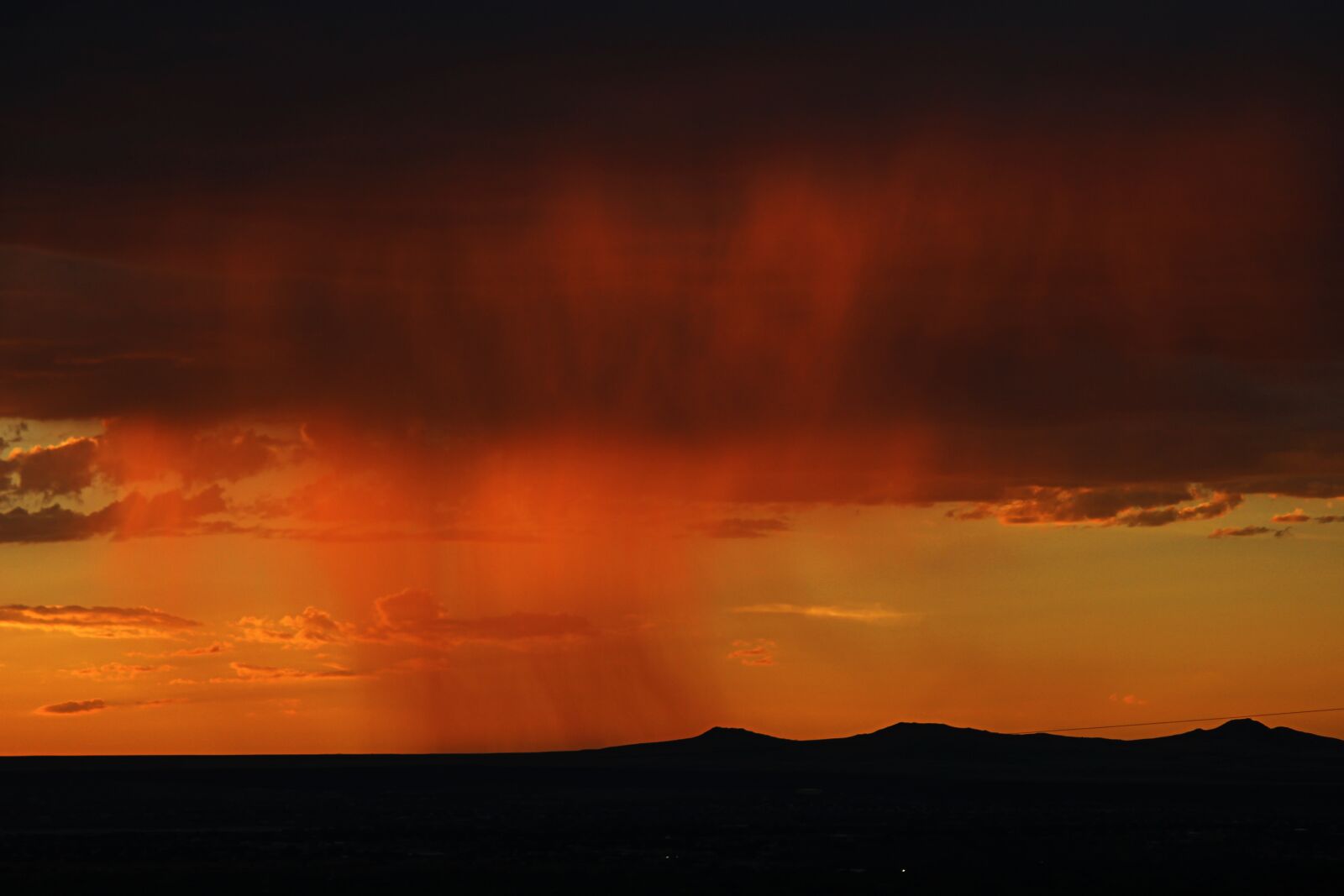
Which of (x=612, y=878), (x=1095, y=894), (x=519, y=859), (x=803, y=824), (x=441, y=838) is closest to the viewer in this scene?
(x=1095, y=894)

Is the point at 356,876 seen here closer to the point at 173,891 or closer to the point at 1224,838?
the point at 173,891

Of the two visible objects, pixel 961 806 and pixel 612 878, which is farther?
pixel 961 806

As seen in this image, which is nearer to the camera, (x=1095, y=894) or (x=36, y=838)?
(x=1095, y=894)

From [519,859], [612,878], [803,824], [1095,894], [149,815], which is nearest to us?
[1095,894]

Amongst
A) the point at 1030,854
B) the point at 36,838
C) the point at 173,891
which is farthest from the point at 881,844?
the point at 36,838

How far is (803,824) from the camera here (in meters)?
150

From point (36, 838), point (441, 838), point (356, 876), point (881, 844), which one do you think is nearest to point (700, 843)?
point (881, 844)

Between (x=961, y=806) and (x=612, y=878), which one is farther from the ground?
(x=961, y=806)

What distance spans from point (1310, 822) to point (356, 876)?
10035cm

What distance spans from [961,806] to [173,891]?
398ft

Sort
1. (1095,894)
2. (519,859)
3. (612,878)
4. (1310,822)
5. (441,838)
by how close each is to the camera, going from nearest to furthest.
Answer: (1095,894)
(612,878)
(519,859)
(441,838)
(1310,822)

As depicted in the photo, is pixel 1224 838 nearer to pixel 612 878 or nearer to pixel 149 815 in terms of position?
pixel 612 878

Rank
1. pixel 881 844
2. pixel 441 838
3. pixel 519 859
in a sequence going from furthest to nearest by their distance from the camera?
1. pixel 441 838
2. pixel 881 844
3. pixel 519 859

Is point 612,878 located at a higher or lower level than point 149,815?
lower
